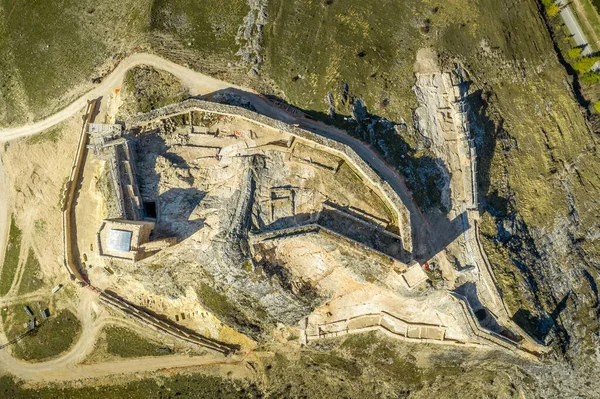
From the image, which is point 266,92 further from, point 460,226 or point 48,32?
point 48,32

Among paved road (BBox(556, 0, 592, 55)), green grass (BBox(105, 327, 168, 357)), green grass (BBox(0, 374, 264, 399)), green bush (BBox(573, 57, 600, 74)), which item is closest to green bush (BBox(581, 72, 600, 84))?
green bush (BBox(573, 57, 600, 74))

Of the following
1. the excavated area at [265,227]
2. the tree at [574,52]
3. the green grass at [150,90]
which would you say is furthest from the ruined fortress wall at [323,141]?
the tree at [574,52]

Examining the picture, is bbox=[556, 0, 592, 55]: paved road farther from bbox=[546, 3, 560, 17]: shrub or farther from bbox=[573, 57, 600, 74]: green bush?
bbox=[546, 3, 560, 17]: shrub

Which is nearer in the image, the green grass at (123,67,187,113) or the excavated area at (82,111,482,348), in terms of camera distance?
the excavated area at (82,111,482,348)

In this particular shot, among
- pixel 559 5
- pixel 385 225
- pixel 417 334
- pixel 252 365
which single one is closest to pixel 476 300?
pixel 417 334

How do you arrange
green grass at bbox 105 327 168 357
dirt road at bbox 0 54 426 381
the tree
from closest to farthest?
dirt road at bbox 0 54 426 381 < green grass at bbox 105 327 168 357 < the tree

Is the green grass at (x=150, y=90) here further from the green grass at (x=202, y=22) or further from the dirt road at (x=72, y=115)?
the green grass at (x=202, y=22)
